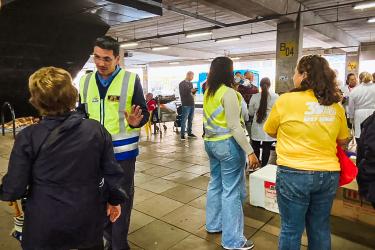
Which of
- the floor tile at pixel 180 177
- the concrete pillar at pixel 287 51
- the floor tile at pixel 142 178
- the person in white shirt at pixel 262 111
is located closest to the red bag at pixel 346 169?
the person in white shirt at pixel 262 111

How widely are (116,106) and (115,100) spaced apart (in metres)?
0.04

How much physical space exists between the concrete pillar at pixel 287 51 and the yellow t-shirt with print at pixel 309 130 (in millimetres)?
7349

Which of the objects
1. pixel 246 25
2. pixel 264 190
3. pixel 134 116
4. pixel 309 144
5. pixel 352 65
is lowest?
pixel 264 190

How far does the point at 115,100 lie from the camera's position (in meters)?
1.92

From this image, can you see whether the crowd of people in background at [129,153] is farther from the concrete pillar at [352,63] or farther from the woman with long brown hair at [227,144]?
the concrete pillar at [352,63]

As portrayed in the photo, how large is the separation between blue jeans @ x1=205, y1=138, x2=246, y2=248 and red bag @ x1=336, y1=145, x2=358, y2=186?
72cm

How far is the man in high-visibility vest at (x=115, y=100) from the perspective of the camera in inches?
75.1

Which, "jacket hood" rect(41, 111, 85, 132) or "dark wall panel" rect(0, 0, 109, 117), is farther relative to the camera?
"dark wall panel" rect(0, 0, 109, 117)

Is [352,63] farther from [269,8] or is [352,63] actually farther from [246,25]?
[269,8]

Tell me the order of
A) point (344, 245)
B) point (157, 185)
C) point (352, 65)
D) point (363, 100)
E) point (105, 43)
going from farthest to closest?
point (352, 65) → point (363, 100) → point (157, 185) → point (344, 245) → point (105, 43)

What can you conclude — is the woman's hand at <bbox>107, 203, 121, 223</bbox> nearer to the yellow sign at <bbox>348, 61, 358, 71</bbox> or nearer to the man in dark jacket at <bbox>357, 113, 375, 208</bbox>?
the man in dark jacket at <bbox>357, 113, 375, 208</bbox>

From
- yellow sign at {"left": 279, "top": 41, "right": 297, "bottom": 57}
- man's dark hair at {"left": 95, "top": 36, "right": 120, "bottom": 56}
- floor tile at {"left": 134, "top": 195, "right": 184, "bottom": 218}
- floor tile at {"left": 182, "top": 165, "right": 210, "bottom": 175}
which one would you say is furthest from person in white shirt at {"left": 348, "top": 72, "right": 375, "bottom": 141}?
yellow sign at {"left": 279, "top": 41, "right": 297, "bottom": 57}

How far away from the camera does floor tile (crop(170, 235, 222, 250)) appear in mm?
2408

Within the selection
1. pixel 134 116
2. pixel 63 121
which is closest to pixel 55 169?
pixel 63 121
